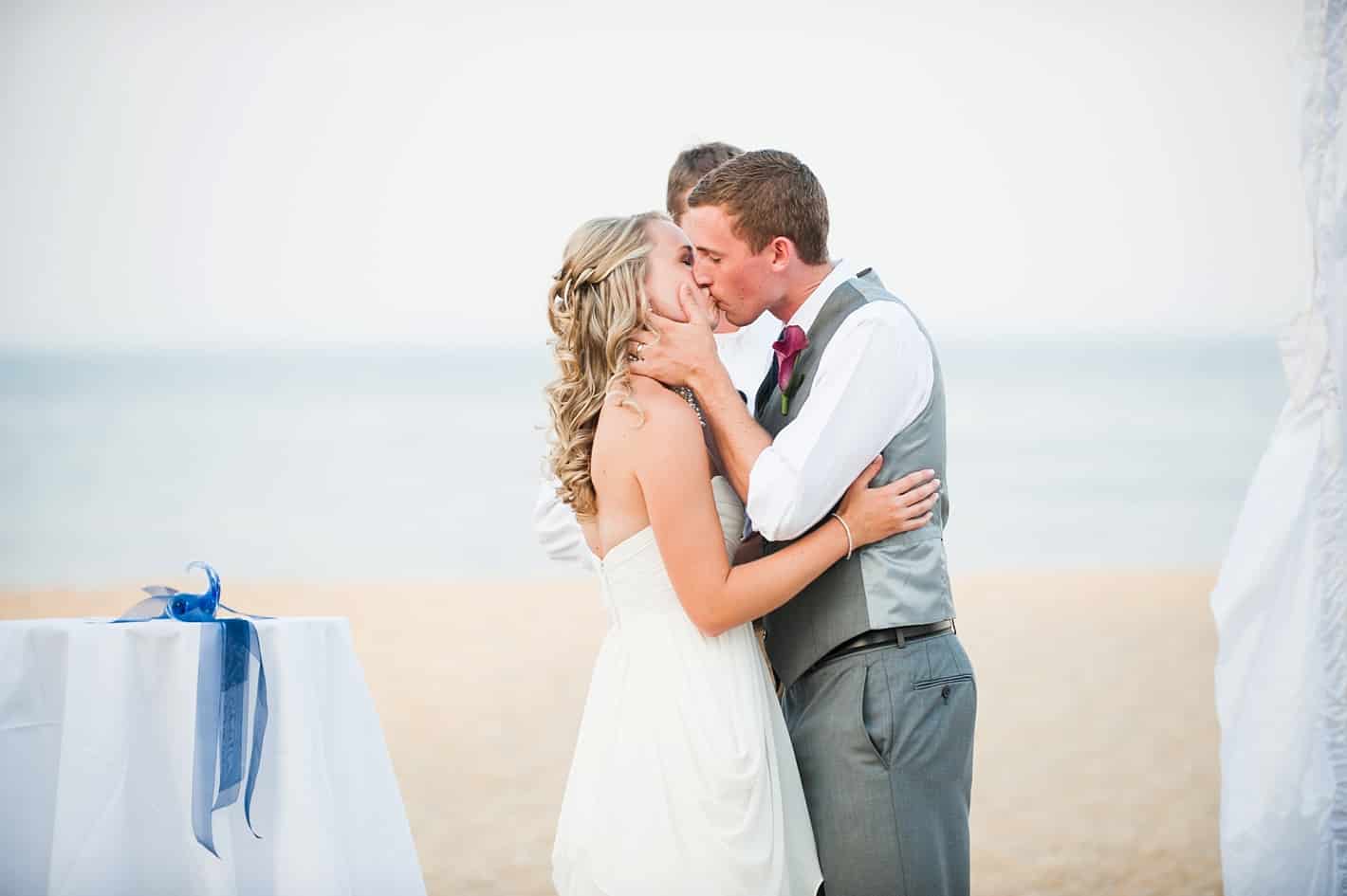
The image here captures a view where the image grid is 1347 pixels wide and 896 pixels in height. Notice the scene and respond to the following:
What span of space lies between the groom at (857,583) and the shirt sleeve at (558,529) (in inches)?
22.9

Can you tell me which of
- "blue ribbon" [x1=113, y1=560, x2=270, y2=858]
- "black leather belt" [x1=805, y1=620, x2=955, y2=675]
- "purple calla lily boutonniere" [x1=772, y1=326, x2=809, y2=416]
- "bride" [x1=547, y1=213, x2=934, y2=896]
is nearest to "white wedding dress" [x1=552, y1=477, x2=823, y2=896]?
"bride" [x1=547, y1=213, x2=934, y2=896]

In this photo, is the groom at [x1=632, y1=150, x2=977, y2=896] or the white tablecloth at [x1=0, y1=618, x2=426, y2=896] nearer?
the groom at [x1=632, y1=150, x2=977, y2=896]

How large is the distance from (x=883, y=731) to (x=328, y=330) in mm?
20299

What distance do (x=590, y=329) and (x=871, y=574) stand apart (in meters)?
0.60

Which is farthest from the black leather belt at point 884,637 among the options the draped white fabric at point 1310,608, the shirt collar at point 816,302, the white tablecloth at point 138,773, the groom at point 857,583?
the draped white fabric at point 1310,608

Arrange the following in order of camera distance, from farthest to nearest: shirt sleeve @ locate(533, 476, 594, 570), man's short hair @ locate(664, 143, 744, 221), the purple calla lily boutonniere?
man's short hair @ locate(664, 143, 744, 221) → shirt sleeve @ locate(533, 476, 594, 570) → the purple calla lily boutonniere

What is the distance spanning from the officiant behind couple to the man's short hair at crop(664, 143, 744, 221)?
864mm

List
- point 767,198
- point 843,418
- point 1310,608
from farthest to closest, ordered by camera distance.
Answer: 1. point 1310,608
2. point 767,198
3. point 843,418

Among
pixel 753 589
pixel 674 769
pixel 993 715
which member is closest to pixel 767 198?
pixel 753 589

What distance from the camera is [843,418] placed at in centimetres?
207

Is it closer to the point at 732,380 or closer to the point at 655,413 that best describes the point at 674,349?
the point at 655,413

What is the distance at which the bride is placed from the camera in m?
2.06

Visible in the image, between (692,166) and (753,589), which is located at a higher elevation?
(692,166)

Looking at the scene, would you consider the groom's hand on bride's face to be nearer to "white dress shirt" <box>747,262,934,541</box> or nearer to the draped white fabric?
"white dress shirt" <box>747,262,934,541</box>
